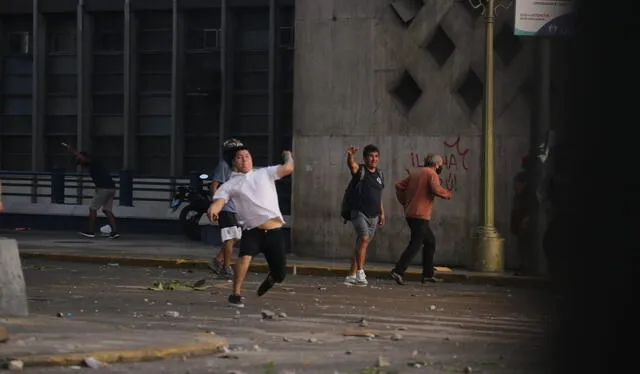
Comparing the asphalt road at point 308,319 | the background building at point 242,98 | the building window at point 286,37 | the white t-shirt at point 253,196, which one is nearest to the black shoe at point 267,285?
the asphalt road at point 308,319

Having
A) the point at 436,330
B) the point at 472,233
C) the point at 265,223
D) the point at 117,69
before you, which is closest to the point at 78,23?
the point at 117,69

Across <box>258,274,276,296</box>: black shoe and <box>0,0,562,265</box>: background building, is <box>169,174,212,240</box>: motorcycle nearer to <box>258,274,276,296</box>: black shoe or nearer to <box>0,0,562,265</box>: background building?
<box>0,0,562,265</box>: background building

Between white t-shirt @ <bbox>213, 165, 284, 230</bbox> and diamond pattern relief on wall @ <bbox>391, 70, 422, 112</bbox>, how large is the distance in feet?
26.5

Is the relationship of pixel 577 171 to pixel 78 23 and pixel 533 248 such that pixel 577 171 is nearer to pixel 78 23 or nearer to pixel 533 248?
pixel 533 248

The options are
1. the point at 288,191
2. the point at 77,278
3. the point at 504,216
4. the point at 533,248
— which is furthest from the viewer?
the point at 288,191

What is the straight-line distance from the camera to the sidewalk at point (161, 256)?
18.8 metres

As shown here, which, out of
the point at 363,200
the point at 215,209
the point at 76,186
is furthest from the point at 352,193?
the point at 76,186

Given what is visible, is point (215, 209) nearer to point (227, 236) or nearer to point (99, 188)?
point (227, 236)

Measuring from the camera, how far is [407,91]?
21047 mm

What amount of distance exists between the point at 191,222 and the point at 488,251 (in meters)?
8.32

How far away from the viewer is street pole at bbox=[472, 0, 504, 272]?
A: 61.2 ft

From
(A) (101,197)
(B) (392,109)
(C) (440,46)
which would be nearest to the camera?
(C) (440,46)

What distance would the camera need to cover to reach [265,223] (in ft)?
42.3

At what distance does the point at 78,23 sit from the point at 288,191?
39.9 feet
